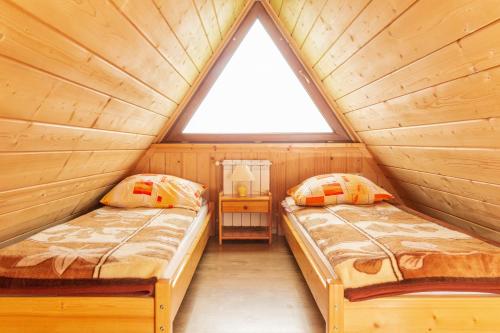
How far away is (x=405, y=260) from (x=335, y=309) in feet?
1.26

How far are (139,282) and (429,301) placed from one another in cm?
124

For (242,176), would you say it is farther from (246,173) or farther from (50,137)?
(50,137)

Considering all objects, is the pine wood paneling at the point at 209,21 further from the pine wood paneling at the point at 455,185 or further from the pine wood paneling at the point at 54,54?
the pine wood paneling at the point at 455,185

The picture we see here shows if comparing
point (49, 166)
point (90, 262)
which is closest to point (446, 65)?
point (90, 262)

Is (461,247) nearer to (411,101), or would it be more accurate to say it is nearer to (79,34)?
(411,101)

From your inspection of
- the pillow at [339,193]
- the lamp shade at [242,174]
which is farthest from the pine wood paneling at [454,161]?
the lamp shade at [242,174]

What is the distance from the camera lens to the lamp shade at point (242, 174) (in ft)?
10.6

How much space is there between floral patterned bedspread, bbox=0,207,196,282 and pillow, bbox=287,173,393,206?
1.09m

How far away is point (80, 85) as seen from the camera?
5.07 feet

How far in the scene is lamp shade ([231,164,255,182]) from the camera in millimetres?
3242

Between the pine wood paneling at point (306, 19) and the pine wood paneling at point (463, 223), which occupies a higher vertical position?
the pine wood paneling at point (306, 19)

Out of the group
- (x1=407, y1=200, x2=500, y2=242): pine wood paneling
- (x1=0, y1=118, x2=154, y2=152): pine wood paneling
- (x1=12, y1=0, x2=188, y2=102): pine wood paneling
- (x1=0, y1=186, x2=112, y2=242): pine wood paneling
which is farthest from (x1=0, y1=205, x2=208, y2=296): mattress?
(x1=407, y1=200, x2=500, y2=242): pine wood paneling

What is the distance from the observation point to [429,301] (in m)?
1.52

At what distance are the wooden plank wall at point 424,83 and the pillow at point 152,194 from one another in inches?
60.0
